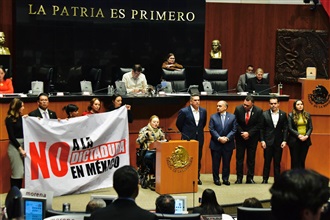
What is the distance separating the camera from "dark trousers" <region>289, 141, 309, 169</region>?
13000 mm

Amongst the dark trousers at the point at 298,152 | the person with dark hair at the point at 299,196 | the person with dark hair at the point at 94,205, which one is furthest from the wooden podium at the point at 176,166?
the person with dark hair at the point at 299,196

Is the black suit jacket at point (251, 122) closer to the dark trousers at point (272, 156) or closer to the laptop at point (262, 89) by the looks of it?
the dark trousers at point (272, 156)

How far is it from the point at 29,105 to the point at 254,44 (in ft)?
28.8

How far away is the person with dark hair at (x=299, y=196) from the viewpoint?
2.79 metres

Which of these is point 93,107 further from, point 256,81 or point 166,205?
point 166,205

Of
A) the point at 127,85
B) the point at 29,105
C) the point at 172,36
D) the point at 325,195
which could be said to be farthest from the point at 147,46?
the point at 325,195

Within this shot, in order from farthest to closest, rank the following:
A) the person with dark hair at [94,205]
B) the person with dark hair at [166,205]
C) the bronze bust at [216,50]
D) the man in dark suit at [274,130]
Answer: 1. the bronze bust at [216,50]
2. the man in dark suit at [274,130]
3. the person with dark hair at [166,205]
4. the person with dark hair at [94,205]

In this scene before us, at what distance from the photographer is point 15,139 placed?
10.8 m

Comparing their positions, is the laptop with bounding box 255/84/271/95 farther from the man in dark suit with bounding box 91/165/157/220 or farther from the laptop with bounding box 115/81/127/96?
the man in dark suit with bounding box 91/165/157/220

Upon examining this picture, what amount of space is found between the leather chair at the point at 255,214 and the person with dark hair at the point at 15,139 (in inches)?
239

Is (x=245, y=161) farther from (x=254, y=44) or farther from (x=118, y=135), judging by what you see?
(x=254, y=44)

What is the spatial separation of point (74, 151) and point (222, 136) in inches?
111

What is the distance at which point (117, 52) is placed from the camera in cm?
1648

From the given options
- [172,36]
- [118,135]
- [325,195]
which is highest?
[172,36]
